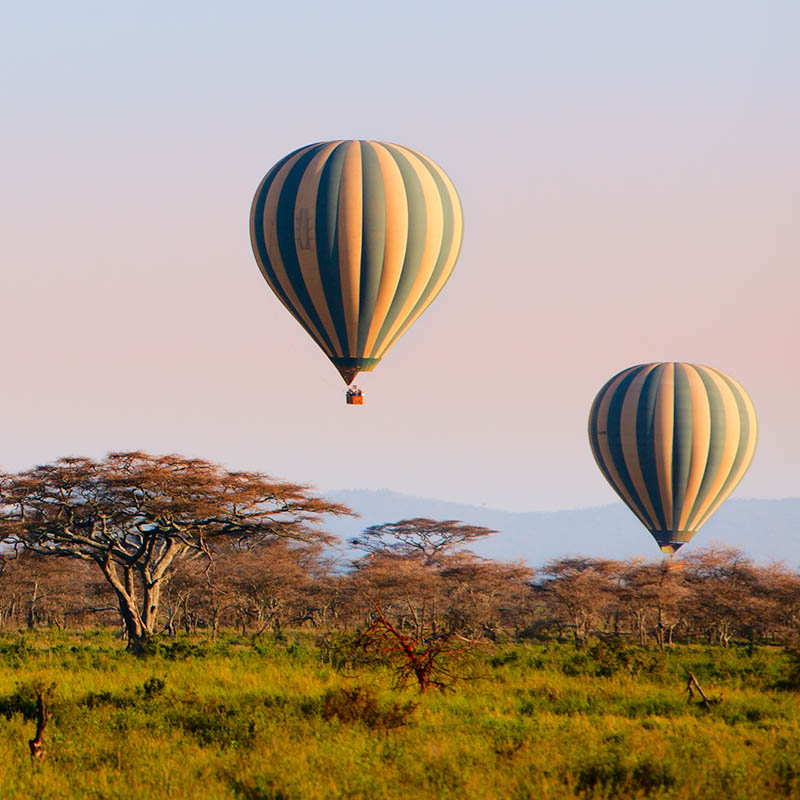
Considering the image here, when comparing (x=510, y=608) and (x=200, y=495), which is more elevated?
(x=200, y=495)

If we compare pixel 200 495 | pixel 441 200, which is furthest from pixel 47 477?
pixel 441 200

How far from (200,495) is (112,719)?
17.1 metres

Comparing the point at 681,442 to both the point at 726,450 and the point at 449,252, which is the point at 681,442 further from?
the point at 449,252

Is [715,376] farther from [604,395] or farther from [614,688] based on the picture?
[614,688]

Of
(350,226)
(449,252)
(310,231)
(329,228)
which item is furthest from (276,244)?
(449,252)

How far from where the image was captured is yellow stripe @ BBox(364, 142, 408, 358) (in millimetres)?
39875

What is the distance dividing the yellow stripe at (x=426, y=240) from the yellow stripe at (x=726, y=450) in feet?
68.6

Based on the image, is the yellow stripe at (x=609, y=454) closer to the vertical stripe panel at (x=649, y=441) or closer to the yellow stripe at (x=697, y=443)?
the vertical stripe panel at (x=649, y=441)

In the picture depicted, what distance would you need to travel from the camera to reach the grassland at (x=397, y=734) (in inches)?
595

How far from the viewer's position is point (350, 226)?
39.6 metres

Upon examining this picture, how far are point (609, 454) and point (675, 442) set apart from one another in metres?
3.88

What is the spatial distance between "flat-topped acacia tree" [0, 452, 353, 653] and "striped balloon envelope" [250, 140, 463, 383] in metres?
6.33

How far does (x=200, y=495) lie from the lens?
36.7 m

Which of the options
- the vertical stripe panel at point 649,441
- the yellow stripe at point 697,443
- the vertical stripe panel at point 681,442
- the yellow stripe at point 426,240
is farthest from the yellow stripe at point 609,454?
the yellow stripe at point 426,240
